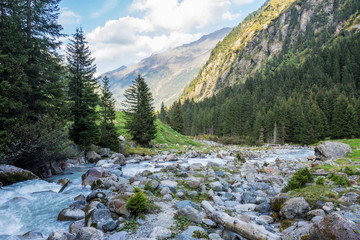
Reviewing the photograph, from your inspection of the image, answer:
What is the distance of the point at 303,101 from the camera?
3366 inches

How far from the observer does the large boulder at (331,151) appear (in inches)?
999

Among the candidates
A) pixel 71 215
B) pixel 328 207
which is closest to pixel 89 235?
pixel 71 215

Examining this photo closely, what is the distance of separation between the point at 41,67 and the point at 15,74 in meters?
2.77

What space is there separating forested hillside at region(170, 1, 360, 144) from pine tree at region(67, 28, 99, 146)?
62128mm

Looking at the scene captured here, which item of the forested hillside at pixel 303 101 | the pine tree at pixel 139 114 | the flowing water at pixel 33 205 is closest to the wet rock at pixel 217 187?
the flowing water at pixel 33 205

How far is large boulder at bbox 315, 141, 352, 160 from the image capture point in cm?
2538

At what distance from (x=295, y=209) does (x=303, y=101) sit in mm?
94153

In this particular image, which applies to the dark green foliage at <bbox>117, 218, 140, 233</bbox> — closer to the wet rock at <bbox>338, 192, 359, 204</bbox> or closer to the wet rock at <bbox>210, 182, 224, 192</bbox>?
the wet rock at <bbox>210, 182, 224, 192</bbox>

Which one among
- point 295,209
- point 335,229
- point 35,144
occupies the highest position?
point 35,144

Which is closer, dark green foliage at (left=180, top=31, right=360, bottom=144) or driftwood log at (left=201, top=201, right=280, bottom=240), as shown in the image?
driftwood log at (left=201, top=201, right=280, bottom=240)

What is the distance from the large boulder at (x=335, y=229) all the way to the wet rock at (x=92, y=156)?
23747 mm

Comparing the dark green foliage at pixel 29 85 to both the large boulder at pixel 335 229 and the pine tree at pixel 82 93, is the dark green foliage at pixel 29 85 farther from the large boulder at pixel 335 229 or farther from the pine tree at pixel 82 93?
the large boulder at pixel 335 229

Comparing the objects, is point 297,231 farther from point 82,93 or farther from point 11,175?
point 82,93

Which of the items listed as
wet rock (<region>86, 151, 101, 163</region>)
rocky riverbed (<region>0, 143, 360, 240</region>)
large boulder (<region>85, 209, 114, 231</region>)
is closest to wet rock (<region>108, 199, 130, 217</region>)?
rocky riverbed (<region>0, 143, 360, 240</region>)
